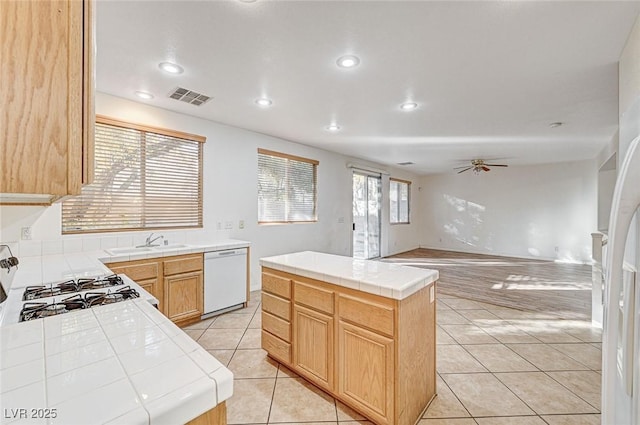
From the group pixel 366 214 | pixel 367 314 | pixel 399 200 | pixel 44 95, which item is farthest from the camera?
pixel 399 200

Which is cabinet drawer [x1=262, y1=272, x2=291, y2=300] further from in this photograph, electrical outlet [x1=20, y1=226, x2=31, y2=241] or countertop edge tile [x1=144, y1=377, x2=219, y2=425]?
electrical outlet [x1=20, y1=226, x2=31, y2=241]

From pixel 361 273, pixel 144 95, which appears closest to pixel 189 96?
pixel 144 95

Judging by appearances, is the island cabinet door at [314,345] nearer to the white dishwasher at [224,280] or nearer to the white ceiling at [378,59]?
the white dishwasher at [224,280]

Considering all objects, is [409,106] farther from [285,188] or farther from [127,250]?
[127,250]

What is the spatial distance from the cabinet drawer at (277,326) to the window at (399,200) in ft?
20.9

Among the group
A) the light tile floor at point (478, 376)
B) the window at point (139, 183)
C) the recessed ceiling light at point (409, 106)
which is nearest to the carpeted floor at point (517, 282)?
the light tile floor at point (478, 376)

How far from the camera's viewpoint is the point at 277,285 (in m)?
2.27

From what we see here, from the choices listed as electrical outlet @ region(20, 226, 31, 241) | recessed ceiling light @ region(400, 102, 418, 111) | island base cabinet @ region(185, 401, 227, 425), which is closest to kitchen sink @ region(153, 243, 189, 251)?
electrical outlet @ region(20, 226, 31, 241)

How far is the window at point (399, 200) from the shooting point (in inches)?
328

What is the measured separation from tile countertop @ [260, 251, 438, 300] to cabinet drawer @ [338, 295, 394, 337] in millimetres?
83

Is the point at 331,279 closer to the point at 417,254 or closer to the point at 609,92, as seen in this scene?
the point at 609,92

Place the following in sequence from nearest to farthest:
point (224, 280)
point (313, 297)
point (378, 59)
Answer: point (313, 297) < point (378, 59) < point (224, 280)

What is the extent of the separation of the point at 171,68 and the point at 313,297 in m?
2.23

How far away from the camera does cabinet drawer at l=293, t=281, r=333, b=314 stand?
6.20 feet
